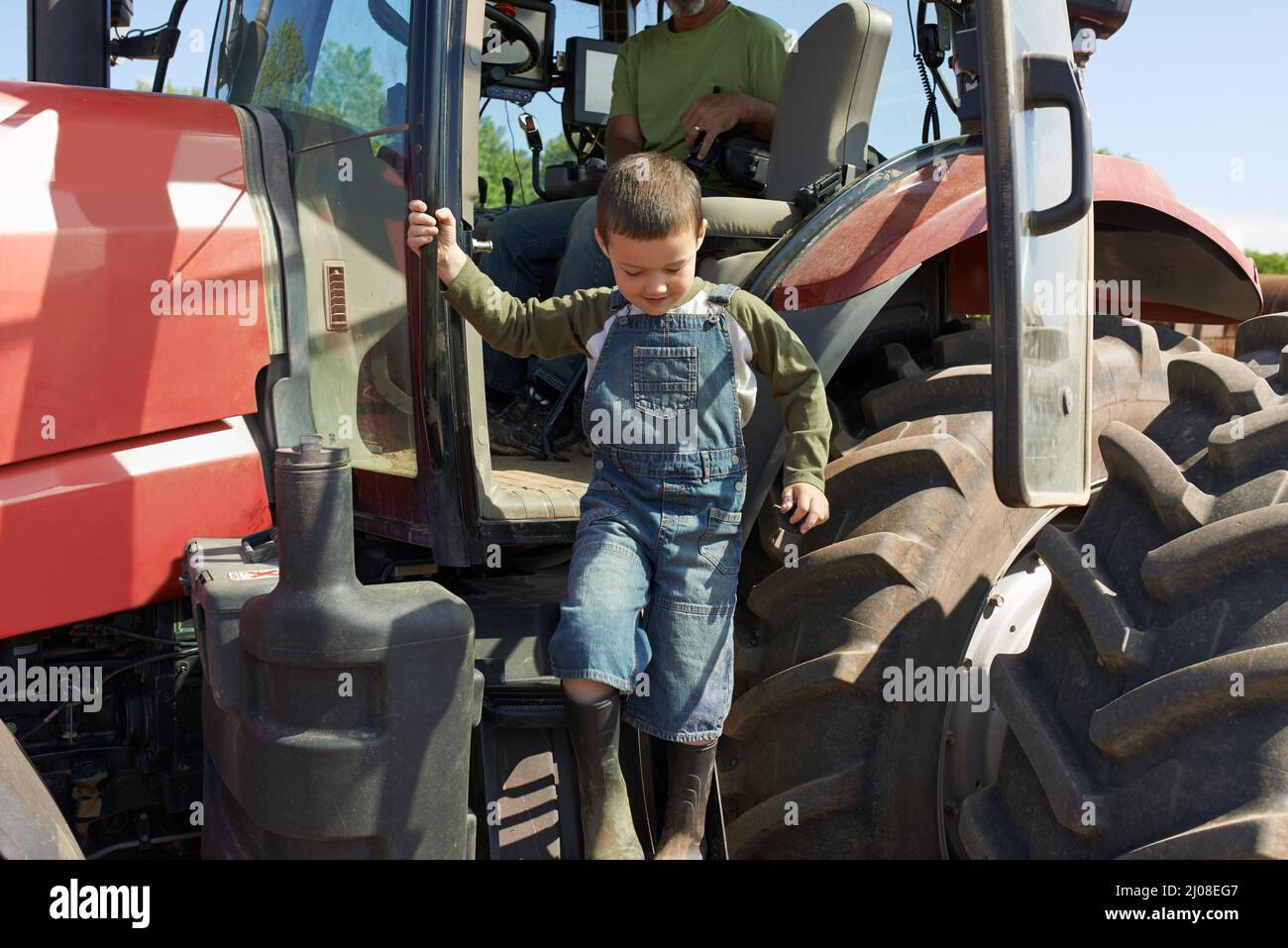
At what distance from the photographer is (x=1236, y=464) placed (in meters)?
1.88

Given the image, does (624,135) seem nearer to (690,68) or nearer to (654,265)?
(690,68)

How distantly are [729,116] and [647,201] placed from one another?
121cm

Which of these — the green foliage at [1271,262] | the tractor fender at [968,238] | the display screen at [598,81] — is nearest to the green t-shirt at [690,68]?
the display screen at [598,81]

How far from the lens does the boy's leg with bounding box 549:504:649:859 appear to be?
1860 mm

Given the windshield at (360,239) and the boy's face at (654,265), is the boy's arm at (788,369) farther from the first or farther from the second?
the windshield at (360,239)

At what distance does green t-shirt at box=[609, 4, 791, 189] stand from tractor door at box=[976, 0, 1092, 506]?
125cm

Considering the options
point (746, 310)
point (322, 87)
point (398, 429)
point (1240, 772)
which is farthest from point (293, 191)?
point (1240, 772)

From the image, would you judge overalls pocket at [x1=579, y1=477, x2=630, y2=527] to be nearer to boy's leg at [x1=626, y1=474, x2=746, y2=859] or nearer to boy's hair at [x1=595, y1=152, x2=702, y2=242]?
boy's leg at [x1=626, y1=474, x2=746, y2=859]

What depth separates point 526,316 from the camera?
2109 mm

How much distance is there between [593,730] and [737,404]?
23.0 inches

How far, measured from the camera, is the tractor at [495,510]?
1646 mm

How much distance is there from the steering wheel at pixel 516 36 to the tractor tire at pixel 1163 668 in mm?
1929
